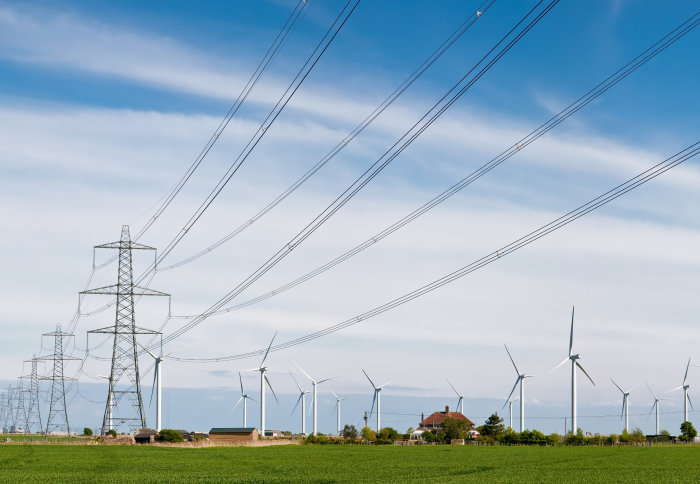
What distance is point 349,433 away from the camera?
18912 centimetres

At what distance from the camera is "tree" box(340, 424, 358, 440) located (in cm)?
18862

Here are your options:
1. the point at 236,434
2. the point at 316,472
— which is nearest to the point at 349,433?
the point at 236,434

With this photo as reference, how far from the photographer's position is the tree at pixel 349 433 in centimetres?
18862

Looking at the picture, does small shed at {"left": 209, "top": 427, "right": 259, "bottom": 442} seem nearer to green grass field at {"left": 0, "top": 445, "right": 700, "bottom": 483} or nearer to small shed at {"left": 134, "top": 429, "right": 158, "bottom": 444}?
small shed at {"left": 134, "top": 429, "right": 158, "bottom": 444}

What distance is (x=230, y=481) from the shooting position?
2245 inches

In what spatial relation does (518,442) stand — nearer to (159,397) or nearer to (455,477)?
(159,397)

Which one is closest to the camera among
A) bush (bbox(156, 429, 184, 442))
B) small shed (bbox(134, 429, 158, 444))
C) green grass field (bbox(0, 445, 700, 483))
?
green grass field (bbox(0, 445, 700, 483))

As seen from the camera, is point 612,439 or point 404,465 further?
point 612,439

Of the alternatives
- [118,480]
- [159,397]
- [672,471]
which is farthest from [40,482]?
[159,397]

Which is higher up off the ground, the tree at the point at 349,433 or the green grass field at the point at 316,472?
the green grass field at the point at 316,472

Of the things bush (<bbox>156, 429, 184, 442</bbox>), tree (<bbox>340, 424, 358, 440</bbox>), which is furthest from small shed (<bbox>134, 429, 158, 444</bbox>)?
tree (<bbox>340, 424, 358, 440</bbox>)

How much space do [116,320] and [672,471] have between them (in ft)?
209

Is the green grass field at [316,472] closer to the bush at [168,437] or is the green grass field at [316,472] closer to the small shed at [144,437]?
the bush at [168,437]

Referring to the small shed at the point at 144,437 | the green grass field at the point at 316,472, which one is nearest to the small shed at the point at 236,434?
the small shed at the point at 144,437
